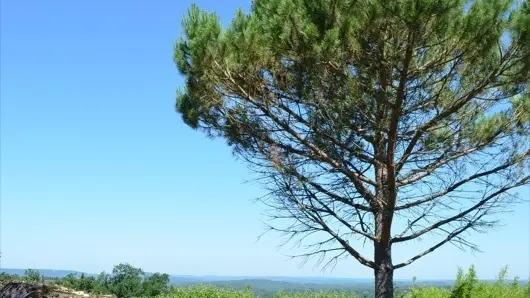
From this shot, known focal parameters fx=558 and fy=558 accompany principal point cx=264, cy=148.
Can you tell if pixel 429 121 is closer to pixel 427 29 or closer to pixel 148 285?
pixel 427 29

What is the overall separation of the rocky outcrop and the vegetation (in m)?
1.17

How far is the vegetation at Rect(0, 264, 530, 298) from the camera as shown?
Answer: 6.99 m

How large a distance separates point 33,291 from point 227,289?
380cm

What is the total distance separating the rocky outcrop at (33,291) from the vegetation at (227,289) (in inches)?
46.0

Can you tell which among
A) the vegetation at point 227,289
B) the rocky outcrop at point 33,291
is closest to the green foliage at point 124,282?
the vegetation at point 227,289

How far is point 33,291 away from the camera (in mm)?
5449

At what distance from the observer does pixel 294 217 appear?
635 centimetres

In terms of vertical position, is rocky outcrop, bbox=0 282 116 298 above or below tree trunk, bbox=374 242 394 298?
below

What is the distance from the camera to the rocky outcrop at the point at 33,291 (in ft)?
17.8

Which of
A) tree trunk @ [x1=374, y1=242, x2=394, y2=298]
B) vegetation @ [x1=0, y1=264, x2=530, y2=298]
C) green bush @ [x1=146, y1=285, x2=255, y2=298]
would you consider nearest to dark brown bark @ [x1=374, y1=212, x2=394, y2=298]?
tree trunk @ [x1=374, y1=242, x2=394, y2=298]

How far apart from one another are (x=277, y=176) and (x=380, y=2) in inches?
90.8

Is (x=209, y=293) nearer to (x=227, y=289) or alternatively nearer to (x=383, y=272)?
(x=227, y=289)

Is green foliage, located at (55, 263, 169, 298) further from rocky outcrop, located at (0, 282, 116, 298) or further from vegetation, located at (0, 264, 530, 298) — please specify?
rocky outcrop, located at (0, 282, 116, 298)

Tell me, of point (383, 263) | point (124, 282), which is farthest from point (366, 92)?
point (124, 282)
